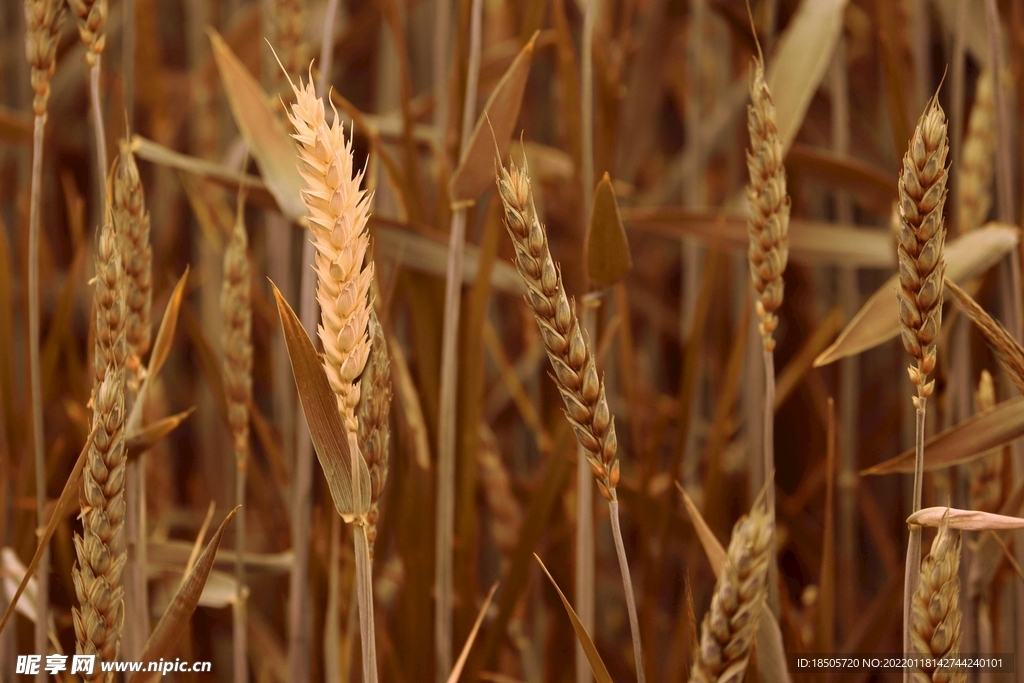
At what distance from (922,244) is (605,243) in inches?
6.4

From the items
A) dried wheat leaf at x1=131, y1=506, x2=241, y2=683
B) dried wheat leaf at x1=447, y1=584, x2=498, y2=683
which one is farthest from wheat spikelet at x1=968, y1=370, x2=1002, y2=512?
dried wheat leaf at x1=131, y1=506, x2=241, y2=683

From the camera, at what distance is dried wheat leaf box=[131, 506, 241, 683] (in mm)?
356

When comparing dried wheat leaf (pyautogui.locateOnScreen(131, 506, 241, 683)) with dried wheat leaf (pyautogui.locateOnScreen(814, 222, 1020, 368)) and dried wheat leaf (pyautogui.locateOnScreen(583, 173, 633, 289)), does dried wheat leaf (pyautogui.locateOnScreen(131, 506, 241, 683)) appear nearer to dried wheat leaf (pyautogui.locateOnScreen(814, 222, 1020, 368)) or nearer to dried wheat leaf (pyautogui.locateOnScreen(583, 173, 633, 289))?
dried wheat leaf (pyautogui.locateOnScreen(583, 173, 633, 289))

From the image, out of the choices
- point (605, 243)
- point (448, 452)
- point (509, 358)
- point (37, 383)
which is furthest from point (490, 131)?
point (509, 358)

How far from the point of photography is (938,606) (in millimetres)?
309

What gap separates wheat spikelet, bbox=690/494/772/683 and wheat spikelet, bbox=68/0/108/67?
0.41 m

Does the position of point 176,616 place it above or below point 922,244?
Result: below

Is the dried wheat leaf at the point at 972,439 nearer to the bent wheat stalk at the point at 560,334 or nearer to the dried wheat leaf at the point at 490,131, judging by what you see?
the bent wheat stalk at the point at 560,334

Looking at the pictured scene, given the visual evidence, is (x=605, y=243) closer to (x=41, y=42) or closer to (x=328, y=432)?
(x=328, y=432)

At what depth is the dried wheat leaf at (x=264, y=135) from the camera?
1.61ft

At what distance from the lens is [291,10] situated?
52 centimetres

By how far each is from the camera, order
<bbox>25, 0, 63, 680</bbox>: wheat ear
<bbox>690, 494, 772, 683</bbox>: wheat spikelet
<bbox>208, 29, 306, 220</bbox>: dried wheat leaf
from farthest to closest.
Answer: <bbox>208, 29, 306, 220</bbox>: dried wheat leaf
<bbox>25, 0, 63, 680</bbox>: wheat ear
<bbox>690, 494, 772, 683</bbox>: wheat spikelet

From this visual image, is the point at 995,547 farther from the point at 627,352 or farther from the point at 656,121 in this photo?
the point at 656,121

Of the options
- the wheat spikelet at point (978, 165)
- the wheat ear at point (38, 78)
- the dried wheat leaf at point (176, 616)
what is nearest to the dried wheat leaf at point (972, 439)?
the wheat spikelet at point (978, 165)
